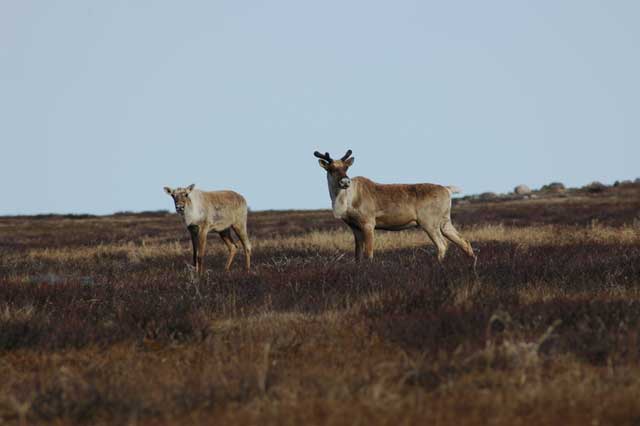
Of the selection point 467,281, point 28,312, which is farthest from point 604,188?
point 28,312

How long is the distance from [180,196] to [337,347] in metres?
8.53

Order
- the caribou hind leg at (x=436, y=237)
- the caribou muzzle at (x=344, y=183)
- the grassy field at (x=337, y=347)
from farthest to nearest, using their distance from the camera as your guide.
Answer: the caribou hind leg at (x=436, y=237)
the caribou muzzle at (x=344, y=183)
the grassy field at (x=337, y=347)

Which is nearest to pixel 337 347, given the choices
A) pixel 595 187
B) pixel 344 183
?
pixel 344 183

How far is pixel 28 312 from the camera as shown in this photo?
7219 millimetres

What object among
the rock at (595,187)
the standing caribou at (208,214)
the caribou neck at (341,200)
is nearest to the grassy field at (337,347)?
the caribou neck at (341,200)

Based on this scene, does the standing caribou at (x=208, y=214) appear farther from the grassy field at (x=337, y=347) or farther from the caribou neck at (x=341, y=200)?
the grassy field at (x=337, y=347)

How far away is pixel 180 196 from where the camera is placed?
13.6 metres

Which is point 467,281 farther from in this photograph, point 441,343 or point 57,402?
point 57,402

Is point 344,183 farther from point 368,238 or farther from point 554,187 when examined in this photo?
point 554,187

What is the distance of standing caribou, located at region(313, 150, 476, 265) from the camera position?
40.2 feet

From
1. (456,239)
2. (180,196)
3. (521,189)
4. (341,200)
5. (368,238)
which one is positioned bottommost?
(456,239)

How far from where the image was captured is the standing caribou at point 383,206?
1224 centimetres

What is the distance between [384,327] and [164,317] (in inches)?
93.0

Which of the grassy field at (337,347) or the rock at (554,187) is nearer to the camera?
the grassy field at (337,347)
